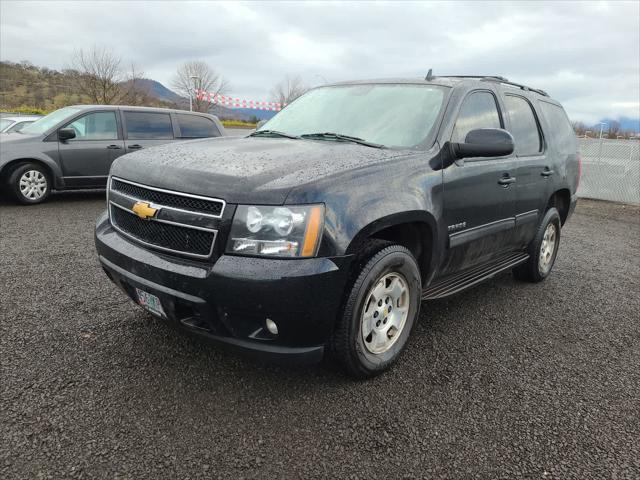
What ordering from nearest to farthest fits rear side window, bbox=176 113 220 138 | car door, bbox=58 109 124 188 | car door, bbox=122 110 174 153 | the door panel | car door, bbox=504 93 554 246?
the door panel < car door, bbox=504 93 554 246 < car door, bbox=58 109 124 188 < car door, bbox=122 110 174 153 < rear side window, bbox=176 113 220 138

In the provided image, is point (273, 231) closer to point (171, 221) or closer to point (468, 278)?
point (171, 221)

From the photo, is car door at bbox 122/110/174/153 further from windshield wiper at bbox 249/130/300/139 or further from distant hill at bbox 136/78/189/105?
distant hill at bbox 136/78/189/105

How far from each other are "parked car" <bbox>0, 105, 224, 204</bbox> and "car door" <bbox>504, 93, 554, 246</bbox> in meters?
6.39

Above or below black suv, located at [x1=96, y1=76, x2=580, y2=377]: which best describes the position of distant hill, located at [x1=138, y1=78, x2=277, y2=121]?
above

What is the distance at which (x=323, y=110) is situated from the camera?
369 cm

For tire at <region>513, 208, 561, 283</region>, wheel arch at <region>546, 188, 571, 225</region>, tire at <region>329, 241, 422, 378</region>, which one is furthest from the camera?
wheel arch at <region>546, 188, 571, 225</region>

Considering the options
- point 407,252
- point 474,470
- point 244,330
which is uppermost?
point 407,252

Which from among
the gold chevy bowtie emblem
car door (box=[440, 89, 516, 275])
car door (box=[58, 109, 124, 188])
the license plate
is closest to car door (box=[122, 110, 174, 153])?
car door (box=[58, 109, 124, 188])

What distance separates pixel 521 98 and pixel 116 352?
3.96 meters

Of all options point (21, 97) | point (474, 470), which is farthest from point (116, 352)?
point (21, 97)

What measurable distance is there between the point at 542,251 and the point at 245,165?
3522mm

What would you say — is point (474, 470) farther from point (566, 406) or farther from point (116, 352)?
point (116, 352)

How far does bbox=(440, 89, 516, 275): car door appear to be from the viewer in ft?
10.4

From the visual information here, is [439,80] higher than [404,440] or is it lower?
higher
